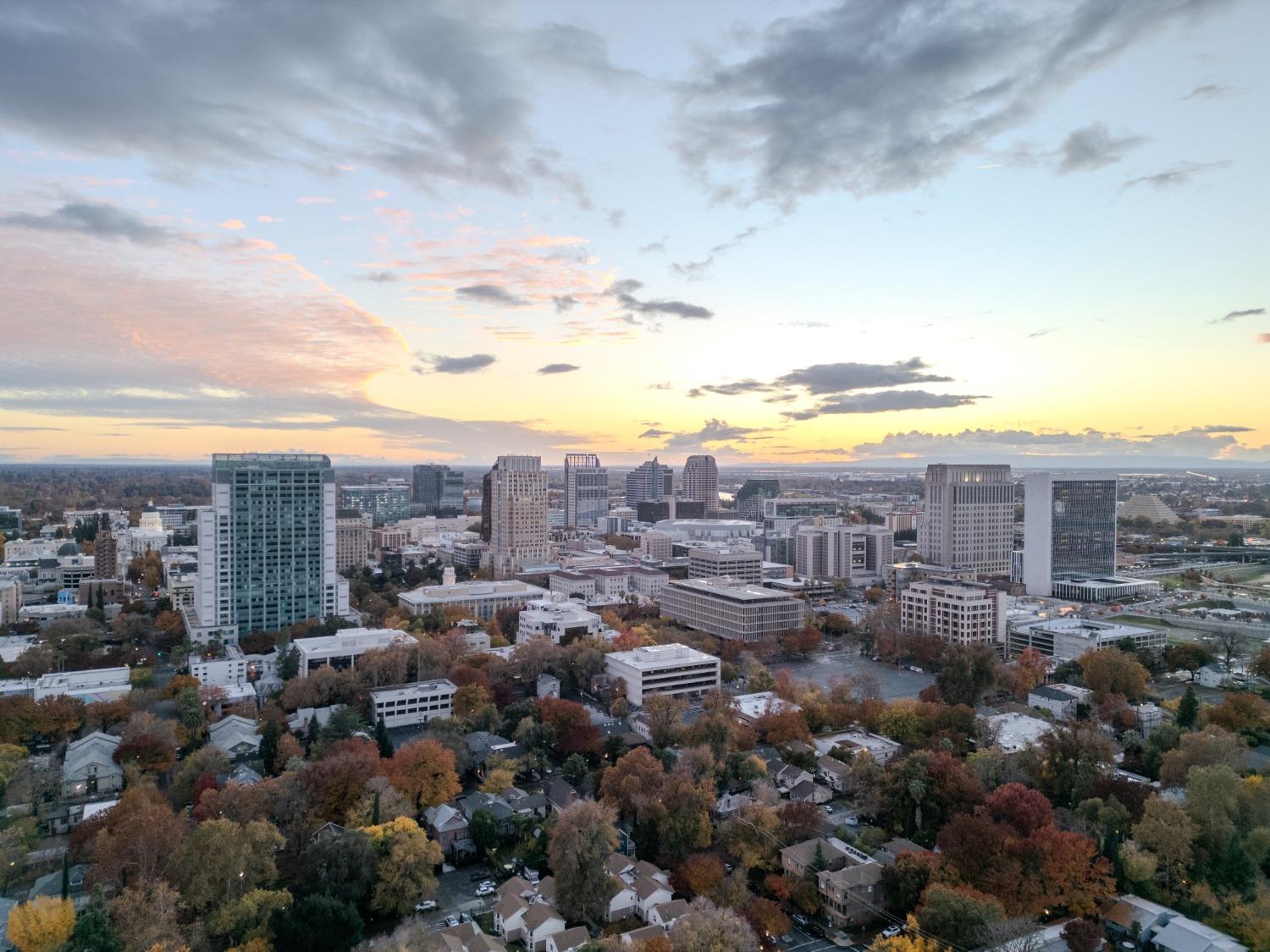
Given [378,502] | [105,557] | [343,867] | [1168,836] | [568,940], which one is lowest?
[568,940]

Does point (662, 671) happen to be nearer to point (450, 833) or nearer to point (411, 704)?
point (411, 704)

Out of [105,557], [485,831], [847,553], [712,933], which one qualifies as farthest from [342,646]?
[847,553]

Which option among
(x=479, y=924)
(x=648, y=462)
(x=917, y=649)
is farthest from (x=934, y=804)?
(x=648, y=462)

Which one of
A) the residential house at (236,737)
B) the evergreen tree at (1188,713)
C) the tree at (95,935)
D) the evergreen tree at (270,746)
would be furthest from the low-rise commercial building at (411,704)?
the evergreen tree at (1188,713)

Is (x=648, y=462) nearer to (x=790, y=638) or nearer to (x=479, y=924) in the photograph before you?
(x=790, y=638)

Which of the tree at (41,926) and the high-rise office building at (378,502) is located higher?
the high-rise office building at (378,502)

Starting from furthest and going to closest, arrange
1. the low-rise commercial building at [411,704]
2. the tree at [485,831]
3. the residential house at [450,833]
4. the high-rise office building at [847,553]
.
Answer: the high-rise office building at [847,553] < the low-rise commercial building at [411,704] < the residential house at [450,833] < the tree at [485,831]

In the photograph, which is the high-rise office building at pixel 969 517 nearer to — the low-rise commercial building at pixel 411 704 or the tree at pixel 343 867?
the low-rise commercial building at pixel 411 704

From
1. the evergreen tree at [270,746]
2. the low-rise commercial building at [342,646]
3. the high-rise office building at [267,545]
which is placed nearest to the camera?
the evergreen tree at [270,746]
